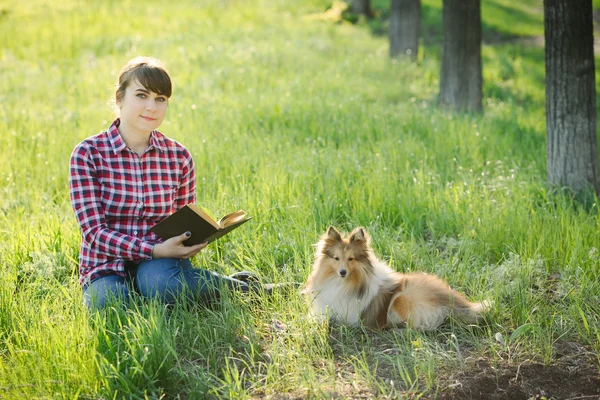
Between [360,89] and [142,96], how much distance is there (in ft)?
24.8

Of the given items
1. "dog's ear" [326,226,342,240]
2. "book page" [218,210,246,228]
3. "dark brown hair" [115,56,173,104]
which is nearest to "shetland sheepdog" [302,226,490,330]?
"dog's ear" [326,226,342,240]

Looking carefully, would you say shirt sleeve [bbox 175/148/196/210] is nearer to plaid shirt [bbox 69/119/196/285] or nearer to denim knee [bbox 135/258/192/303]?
plaid shirt [bbox 69/119/196/285]

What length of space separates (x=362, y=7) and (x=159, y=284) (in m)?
20.6

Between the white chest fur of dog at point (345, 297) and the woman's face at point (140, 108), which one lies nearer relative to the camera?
the white chest fur of dog at point (345, 297)

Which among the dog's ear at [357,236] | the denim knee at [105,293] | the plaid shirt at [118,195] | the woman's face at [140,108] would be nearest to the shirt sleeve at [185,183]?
the plaid shirt at [118,195]

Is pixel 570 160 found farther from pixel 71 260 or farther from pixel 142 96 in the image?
pixel 71 260

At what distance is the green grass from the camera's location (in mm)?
3715

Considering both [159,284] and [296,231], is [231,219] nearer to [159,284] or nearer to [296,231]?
[159,284]

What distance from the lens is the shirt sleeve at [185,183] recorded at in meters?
4.88

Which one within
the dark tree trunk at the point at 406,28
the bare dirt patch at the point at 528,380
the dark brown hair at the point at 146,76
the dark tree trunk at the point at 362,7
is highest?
the dark tree trunk at the point at 362,7

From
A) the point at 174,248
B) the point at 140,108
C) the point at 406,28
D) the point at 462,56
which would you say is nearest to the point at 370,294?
the point at 174,248

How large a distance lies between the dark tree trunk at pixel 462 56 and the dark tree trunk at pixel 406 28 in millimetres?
5213

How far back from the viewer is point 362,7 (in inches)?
918

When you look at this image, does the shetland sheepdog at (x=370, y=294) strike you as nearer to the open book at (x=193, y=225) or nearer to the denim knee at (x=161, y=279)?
the open book at (x=193, y=225)
